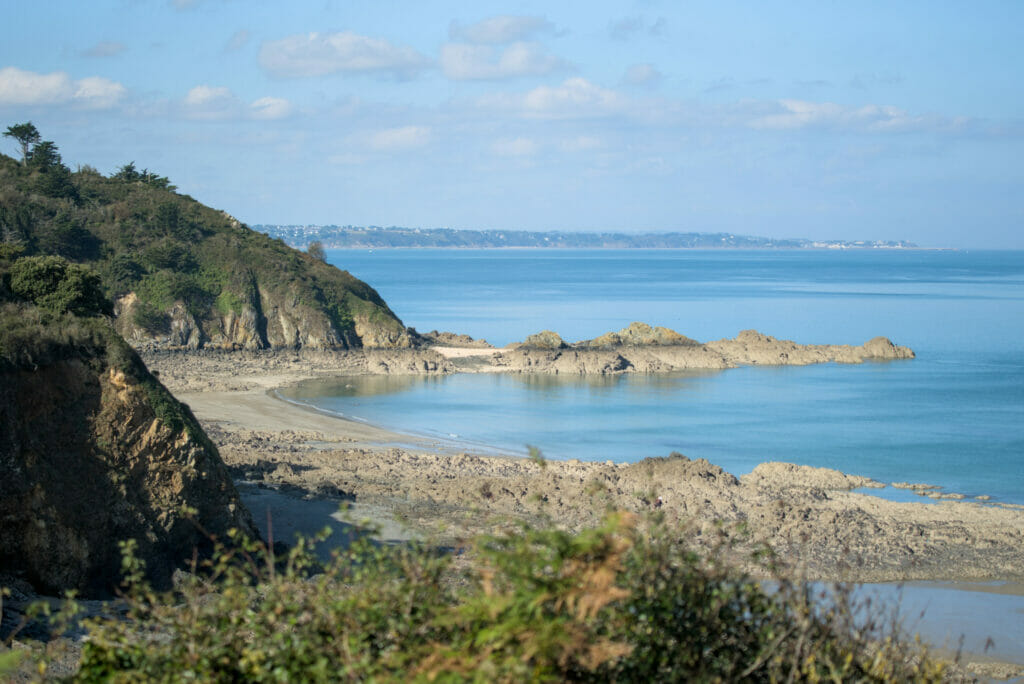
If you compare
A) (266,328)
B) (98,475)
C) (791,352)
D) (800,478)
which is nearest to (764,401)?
(791,352)

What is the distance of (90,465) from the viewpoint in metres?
16.2

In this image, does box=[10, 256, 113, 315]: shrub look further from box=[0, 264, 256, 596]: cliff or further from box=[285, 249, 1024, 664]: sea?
box=[285, 249, 1024, 664]: sea

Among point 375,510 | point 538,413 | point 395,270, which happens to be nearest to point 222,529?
point 375,510

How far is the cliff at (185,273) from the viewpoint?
171 ft

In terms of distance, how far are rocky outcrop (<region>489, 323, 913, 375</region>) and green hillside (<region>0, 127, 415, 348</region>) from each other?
8.31 m

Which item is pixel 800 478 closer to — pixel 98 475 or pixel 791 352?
pixel 98 475

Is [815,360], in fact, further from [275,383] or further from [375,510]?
[375,510]

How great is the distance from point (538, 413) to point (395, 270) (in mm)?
136318

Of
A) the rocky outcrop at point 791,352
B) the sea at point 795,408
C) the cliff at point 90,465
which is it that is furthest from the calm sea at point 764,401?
the cliff at point 90,465

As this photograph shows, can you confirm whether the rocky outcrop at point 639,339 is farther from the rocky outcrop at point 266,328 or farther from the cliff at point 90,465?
the cliff at point 90,465

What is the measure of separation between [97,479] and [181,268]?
42451mm

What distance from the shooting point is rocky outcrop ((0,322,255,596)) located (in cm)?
1498

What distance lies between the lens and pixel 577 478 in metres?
25.0

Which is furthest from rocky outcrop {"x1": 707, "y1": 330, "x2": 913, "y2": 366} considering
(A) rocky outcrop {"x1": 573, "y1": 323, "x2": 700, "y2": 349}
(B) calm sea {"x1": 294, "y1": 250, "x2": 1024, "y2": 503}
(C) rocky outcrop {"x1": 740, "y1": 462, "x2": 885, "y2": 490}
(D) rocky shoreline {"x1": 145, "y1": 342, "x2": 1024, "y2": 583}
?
(C) rocky outcrop {"x1": 740, "y1": 462, "x2": 885, "y2": 490}
